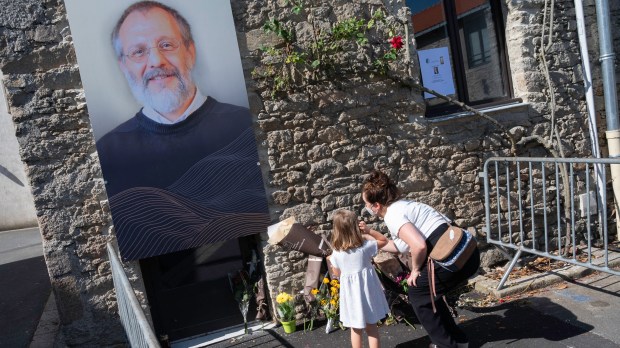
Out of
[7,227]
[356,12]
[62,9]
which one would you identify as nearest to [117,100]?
[62,9]

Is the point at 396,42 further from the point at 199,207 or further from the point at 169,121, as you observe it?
the point at 199,207

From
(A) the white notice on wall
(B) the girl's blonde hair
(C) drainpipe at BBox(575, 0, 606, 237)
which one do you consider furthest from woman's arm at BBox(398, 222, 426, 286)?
(C) drainpipe at BBox(575, 0, 606, 237)

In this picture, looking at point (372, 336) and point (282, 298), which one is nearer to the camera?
point (372, 336)

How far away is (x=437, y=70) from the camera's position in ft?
18.4

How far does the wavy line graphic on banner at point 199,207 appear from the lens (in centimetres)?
443

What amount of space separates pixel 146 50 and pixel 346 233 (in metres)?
2.30

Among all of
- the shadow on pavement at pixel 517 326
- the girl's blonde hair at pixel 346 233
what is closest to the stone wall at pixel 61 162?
the girl's blonde hair at pixel 346 233

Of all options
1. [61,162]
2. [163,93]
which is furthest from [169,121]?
[61,162]

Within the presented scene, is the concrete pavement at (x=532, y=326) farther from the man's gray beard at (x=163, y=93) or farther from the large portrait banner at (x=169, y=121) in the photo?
the man's gray beard at (x=163, y=93)

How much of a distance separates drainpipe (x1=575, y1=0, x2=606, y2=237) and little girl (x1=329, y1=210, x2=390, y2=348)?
10.5ft

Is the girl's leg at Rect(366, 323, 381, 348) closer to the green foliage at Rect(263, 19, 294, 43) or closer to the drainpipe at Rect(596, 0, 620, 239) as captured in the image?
the green foliage at Rect(263, 19, 294, 43)

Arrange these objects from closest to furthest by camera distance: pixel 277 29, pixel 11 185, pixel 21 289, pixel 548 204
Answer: pixel 277 29 < pixel 548 204 < pixel 21 289 < pixel 11 185

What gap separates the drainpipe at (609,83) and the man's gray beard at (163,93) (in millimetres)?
4189

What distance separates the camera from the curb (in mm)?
4973
